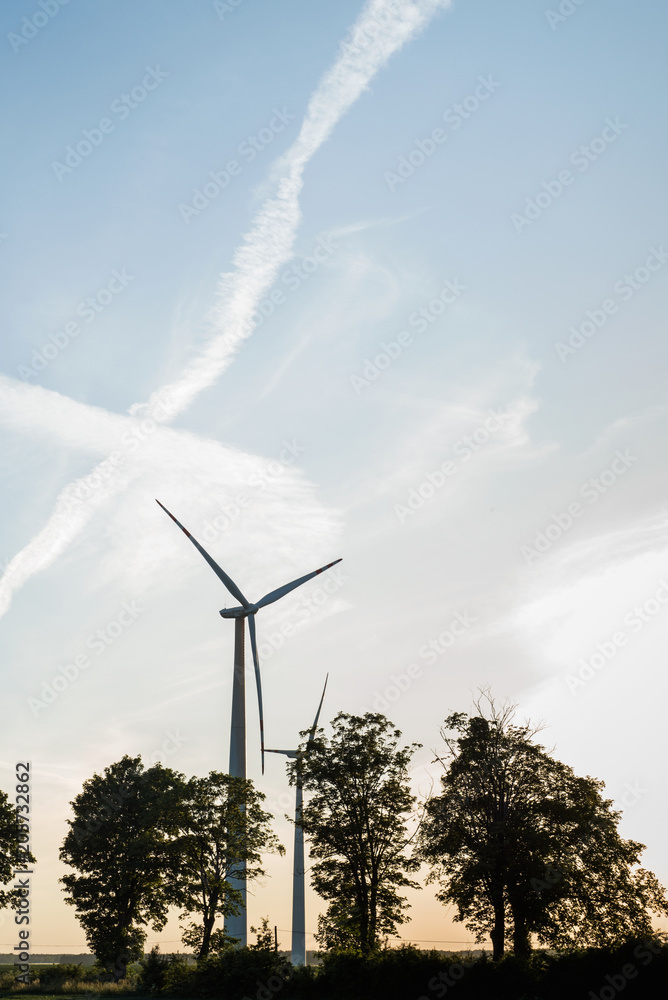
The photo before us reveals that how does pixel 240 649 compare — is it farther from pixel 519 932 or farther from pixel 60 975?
pixel 519 932

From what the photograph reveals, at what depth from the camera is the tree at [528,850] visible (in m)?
53.2

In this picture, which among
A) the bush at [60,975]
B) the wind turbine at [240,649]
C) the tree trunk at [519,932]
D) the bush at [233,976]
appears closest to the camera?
the bush at [233,976]

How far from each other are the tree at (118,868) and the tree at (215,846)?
20.7ft

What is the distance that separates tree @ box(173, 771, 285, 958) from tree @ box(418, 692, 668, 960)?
44.9 feet

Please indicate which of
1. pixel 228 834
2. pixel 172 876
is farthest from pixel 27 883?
pixel 228 834

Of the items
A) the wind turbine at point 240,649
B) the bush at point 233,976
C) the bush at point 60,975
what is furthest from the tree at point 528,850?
the bush at point 60,975

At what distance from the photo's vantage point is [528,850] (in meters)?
53.8

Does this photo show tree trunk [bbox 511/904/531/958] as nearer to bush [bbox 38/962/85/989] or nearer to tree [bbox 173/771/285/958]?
tree [bbox 173/771/285/958]

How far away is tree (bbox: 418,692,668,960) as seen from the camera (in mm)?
53250

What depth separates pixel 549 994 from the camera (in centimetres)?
4038

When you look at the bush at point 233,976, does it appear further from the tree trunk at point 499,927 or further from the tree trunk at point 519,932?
the tree trunk at point 519,932

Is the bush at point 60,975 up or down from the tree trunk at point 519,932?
down

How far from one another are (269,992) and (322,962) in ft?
11.9

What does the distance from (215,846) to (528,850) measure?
22.7m
